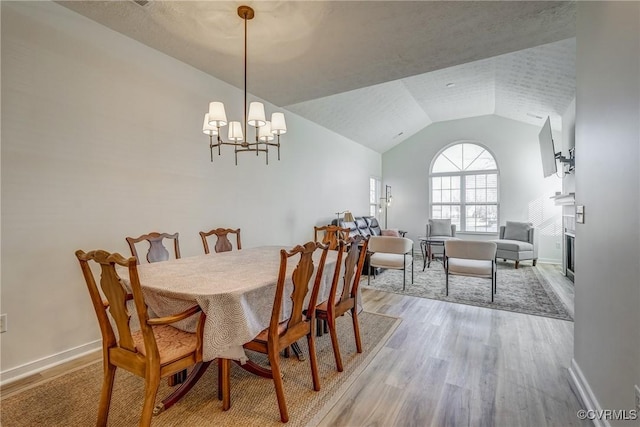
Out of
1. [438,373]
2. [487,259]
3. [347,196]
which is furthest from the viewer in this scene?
[347,196]

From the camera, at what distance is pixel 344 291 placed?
2303 millimetres

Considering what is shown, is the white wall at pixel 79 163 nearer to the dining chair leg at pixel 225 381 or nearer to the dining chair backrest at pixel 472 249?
the dining chair leg at pixel 225 381

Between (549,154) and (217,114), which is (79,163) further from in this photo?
(549,154)

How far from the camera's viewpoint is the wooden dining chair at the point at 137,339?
129 centimetres

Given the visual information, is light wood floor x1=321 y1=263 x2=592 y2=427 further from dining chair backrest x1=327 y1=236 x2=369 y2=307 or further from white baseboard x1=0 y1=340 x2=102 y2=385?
white baseboard x1=0 y1=340 x2=102 y2=385

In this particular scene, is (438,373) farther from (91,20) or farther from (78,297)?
(91,20)

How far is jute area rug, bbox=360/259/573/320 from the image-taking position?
3514 millimetres

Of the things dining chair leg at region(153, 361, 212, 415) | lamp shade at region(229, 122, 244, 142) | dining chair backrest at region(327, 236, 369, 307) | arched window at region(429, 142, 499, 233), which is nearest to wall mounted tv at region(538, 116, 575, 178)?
arched window at region(429, 142, 499, 233)

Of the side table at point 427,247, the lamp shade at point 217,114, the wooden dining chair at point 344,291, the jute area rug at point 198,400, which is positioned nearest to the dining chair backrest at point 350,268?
the wooden dining chair at point 344,291

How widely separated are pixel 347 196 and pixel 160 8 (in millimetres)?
4926

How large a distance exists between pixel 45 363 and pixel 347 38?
11.5ft

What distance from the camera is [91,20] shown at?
2391 millimetres

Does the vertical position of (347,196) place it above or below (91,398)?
above

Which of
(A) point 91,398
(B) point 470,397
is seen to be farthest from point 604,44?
(A) point 91,398
